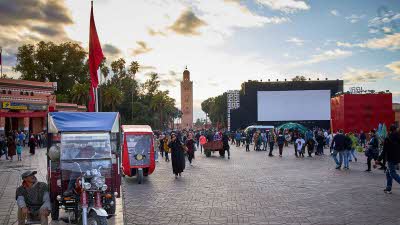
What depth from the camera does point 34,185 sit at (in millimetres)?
7438

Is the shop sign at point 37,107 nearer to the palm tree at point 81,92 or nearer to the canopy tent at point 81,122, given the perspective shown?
the palm tree at point 81,92

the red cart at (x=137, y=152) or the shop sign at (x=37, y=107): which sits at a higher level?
the shop sign at (x=37, y=107)

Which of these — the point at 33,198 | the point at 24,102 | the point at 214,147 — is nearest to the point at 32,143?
the point at 214,147

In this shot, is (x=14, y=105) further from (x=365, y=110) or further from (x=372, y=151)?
(x=365, y=110)

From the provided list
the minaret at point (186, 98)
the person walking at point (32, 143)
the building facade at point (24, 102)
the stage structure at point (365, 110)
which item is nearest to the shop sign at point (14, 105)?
the building facade at point (24, 102)

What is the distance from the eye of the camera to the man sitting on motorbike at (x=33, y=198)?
7270 mm

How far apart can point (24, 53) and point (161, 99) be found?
28875mm

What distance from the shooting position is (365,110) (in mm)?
52969

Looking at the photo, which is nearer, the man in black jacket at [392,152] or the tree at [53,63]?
the man in black jacket at [392,152]

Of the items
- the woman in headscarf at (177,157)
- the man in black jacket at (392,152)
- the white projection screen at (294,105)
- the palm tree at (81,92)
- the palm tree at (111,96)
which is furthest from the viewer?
the palm tree at (111,96)

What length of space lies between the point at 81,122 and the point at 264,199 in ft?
17.0

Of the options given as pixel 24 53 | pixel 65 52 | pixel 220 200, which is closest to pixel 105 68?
pixel 65 52

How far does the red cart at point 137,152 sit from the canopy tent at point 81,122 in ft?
18.5

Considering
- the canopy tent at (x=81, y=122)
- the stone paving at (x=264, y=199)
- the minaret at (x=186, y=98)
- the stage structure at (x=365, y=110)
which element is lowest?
the stone paving at (x=264, y=199)
